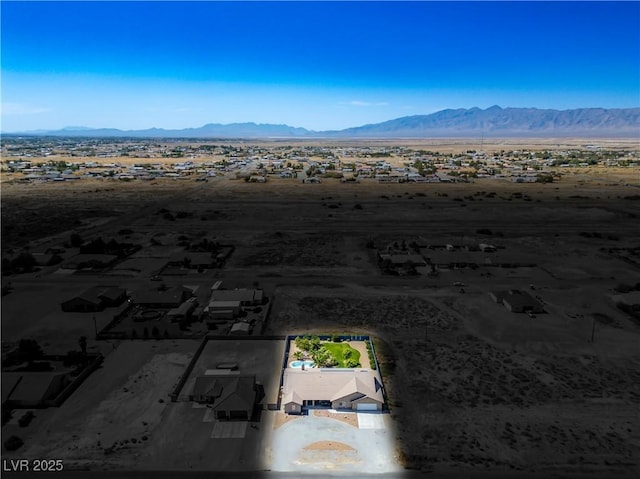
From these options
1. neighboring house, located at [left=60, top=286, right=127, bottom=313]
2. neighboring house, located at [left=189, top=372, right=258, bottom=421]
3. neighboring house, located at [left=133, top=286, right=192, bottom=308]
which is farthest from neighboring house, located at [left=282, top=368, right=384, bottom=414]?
neighboring house, located at [left=60, top=286, right=127, bottom=313]

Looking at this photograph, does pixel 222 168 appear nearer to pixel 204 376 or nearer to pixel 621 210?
pixel 621 210

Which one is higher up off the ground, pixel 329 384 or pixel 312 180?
pixel 312 180

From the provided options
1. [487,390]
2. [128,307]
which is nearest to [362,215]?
[128,307]

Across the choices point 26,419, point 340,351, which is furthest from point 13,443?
point 340,351

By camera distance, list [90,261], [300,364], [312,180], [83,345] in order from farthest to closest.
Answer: [312,180] → [90,261] → [83,345] → [300,364]

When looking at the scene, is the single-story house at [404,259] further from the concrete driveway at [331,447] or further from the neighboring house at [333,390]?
the concrete driveway at [331,447]

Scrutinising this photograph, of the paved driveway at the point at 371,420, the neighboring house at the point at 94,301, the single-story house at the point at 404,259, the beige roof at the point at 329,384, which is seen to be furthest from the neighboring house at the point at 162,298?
the single-story house at the point at 404,259

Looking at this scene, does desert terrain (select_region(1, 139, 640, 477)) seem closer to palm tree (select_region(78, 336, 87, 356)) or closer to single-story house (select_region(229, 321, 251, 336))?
palm tree (select_region(78, 336, 87, 356))

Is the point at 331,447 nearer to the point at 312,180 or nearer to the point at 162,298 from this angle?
the point at 162,298
